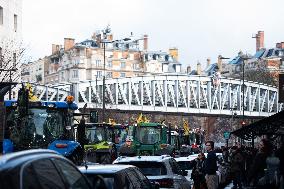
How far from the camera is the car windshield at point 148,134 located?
40.0m

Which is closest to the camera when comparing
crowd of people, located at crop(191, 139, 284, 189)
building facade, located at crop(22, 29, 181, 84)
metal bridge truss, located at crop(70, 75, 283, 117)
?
crowd of people, located at crop(191, 139, 284, 189)

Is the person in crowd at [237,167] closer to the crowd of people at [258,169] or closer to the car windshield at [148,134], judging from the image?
the crowd of people at [258,169]

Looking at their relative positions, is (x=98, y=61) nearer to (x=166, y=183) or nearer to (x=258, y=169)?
(x=258, y=169)

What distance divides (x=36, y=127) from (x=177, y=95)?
8878 centimetres

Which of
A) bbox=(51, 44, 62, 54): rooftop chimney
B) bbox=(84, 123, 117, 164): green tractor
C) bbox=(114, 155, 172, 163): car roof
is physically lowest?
bbox=(84, 123, 117, 164): green tractor

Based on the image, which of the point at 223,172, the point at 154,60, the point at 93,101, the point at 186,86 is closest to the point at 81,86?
the point at 93,101

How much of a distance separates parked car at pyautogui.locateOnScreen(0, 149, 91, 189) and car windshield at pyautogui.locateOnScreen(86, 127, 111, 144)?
28484 millimetres

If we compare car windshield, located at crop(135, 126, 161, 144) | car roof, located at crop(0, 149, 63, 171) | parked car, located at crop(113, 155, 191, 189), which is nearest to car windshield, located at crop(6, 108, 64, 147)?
parked car, located at crop(113, 155, 191, 189)

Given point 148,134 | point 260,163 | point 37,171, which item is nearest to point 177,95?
point 148,134

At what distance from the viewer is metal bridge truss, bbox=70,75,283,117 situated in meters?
103

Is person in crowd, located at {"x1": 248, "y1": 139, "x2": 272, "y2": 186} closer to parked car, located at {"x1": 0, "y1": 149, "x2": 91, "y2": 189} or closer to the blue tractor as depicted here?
the blue tractor

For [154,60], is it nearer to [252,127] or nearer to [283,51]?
[283,51]

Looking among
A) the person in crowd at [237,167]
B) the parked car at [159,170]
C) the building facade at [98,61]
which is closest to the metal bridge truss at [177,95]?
the building facade at [98,61]

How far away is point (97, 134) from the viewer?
1438 inches
